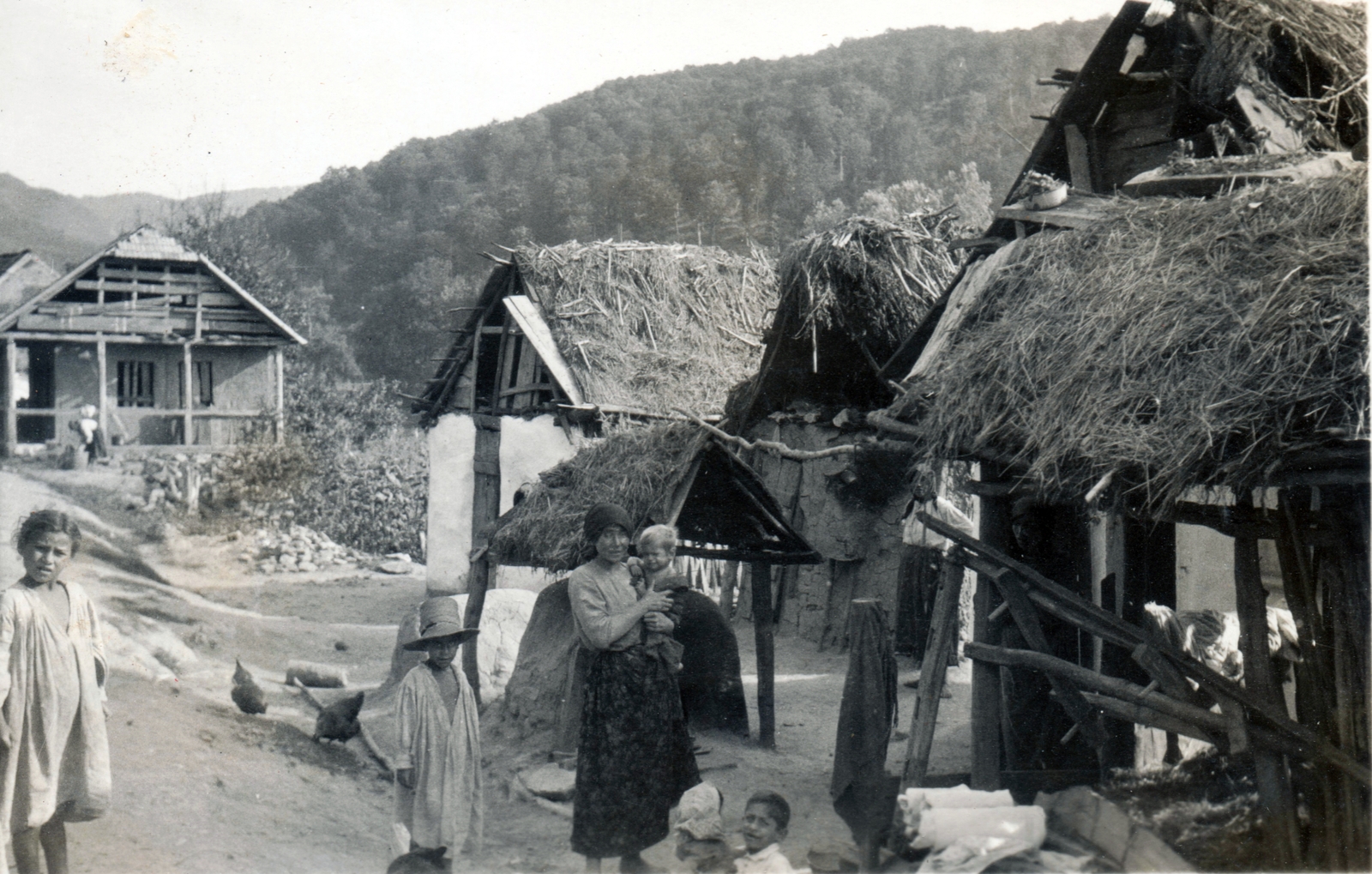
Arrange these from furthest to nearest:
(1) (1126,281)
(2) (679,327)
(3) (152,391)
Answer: (3) (152,391), (2) (679,327), (1) (1126,281)

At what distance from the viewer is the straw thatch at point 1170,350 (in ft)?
13.8

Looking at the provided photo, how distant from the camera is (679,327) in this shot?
1463 cm

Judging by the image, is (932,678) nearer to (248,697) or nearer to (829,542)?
(248,697)

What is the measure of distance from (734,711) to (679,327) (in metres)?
7.33

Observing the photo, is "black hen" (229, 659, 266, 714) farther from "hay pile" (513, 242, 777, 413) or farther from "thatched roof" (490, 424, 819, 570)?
"hay pile" (513, 242, 777, 413)

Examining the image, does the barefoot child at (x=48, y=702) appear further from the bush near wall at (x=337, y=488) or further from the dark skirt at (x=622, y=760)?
the bush near wall at (x=337, y=488)

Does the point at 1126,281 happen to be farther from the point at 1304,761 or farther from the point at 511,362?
the point at 511,362

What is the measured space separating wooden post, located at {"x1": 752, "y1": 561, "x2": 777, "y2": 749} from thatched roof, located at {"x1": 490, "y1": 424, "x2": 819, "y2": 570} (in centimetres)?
19

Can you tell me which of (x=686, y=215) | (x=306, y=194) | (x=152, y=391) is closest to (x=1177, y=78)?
(x=152, y=391)

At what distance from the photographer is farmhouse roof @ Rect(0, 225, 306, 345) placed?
1912 cm

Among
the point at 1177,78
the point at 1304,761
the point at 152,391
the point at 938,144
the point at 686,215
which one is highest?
the point at 938,144

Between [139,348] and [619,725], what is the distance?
812 inches

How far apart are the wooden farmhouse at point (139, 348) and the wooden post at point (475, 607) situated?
41.0ft

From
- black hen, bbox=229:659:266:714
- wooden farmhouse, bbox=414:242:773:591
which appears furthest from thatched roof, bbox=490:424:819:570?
wooden farmhouse, bbox=414:242:773:591
